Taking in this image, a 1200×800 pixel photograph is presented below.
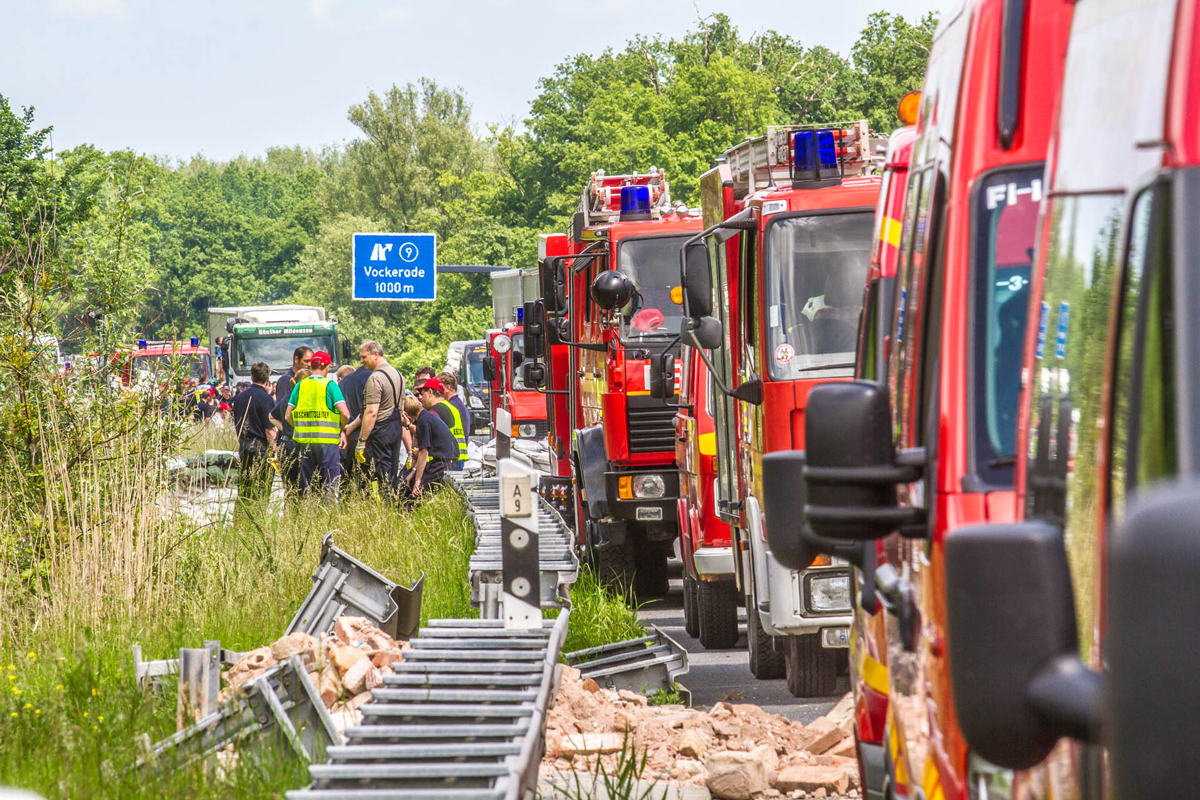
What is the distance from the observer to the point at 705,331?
28.0 feet

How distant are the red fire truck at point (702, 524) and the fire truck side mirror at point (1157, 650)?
8.56 m

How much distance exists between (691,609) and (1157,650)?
33.3 feet

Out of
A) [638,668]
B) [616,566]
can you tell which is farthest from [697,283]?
[616,566]

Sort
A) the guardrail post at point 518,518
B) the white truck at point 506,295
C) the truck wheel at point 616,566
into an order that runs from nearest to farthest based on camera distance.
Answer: the guardrail post at point 518,518
the truck wheel at point 616,566
the white truck at point 506,295

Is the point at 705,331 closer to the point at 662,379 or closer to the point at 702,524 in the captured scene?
the point at 702,524

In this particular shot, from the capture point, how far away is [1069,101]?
2207 mm

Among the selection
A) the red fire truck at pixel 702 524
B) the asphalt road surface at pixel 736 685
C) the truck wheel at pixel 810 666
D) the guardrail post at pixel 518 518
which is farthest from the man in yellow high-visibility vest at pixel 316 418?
the guardrail post at pixel 518 518

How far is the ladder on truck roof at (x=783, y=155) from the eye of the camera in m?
8.98

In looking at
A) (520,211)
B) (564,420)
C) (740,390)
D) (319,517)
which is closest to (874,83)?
(520,211)

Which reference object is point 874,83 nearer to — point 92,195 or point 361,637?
point 92,195

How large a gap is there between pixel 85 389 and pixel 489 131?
53360 mm

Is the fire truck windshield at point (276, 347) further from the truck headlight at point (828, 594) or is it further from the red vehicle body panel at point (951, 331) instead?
the red vehicle body panel at point (951, 331)

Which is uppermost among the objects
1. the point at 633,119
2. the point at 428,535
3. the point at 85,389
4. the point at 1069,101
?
the point at 633,119

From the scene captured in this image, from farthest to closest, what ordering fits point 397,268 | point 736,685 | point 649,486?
point 397,268 → point 649,486 → point 736,685
